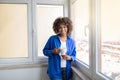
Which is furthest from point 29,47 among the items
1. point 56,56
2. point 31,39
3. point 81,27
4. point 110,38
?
point 110,38

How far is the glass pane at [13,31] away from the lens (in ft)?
9.09

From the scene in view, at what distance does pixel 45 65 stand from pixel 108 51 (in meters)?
1.38

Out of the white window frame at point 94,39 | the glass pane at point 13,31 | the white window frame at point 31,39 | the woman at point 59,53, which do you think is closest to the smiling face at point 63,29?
the woman at point 59,53

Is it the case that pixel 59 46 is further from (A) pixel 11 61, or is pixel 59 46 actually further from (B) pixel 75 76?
(A) pixel 11 61

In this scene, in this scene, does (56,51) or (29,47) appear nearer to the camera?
(56,51)

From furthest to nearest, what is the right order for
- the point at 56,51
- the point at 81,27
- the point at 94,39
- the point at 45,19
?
the point at 45,19
the point at 81,27
the point at 56,51
the point at 94,39

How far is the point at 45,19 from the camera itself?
114 inches

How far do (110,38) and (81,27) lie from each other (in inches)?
37.1

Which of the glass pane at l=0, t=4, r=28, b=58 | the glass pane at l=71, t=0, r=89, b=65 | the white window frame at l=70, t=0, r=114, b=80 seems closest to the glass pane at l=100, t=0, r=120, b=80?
the white window frame at l=70, t=0, r=114, b=80

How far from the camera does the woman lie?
233 centimetres

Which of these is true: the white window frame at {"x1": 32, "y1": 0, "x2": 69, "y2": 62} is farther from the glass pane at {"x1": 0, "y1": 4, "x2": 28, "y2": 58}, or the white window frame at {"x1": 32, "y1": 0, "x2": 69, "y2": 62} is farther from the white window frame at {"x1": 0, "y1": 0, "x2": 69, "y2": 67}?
the glass pane at {"x1": 0, "y1": 4, "x2": 28, "y2": 58}

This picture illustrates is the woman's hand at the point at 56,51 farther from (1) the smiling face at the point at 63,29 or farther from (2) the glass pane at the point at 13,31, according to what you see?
(2) the glass pane at the point at 13,31

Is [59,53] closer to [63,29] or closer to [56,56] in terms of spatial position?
[56,56]

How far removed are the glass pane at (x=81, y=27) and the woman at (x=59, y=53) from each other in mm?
163
